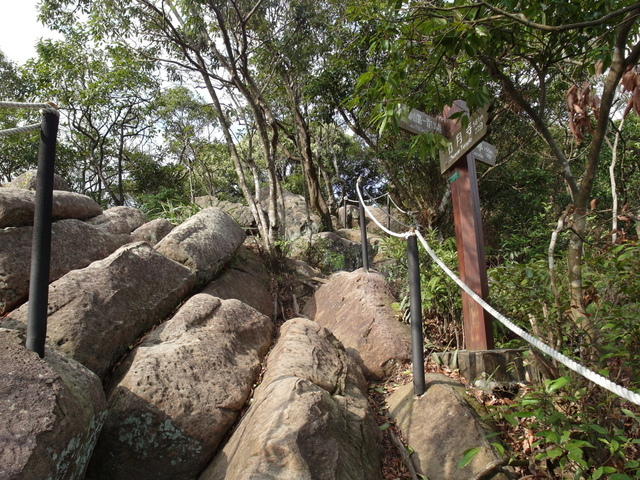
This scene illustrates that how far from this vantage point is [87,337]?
339cm

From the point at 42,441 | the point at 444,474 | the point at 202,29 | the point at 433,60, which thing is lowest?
the point at 444,474

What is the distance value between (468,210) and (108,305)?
318 centimetres

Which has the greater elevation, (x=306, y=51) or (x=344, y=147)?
(x=344, y=147)

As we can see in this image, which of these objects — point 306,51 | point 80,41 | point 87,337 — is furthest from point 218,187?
point 87,337

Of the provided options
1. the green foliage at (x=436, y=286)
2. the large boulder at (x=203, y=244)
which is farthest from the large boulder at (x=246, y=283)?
the green foliage at (x=436, y=286)

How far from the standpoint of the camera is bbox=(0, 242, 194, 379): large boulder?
3344 millimetres

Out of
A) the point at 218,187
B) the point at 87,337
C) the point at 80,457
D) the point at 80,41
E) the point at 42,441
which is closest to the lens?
the point at 42,441

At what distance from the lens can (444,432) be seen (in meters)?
2.90

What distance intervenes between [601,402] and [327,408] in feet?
4.87

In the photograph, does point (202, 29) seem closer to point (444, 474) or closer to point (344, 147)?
point (444, 474)

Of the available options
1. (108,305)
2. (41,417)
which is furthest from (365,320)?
(41,417)

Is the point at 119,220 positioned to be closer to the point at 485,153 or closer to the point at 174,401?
the point at 174,401

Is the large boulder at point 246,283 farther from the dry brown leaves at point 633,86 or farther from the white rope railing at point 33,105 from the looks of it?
the dry brown leaves at point 633,86

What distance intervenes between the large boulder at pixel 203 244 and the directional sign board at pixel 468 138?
3082mm
